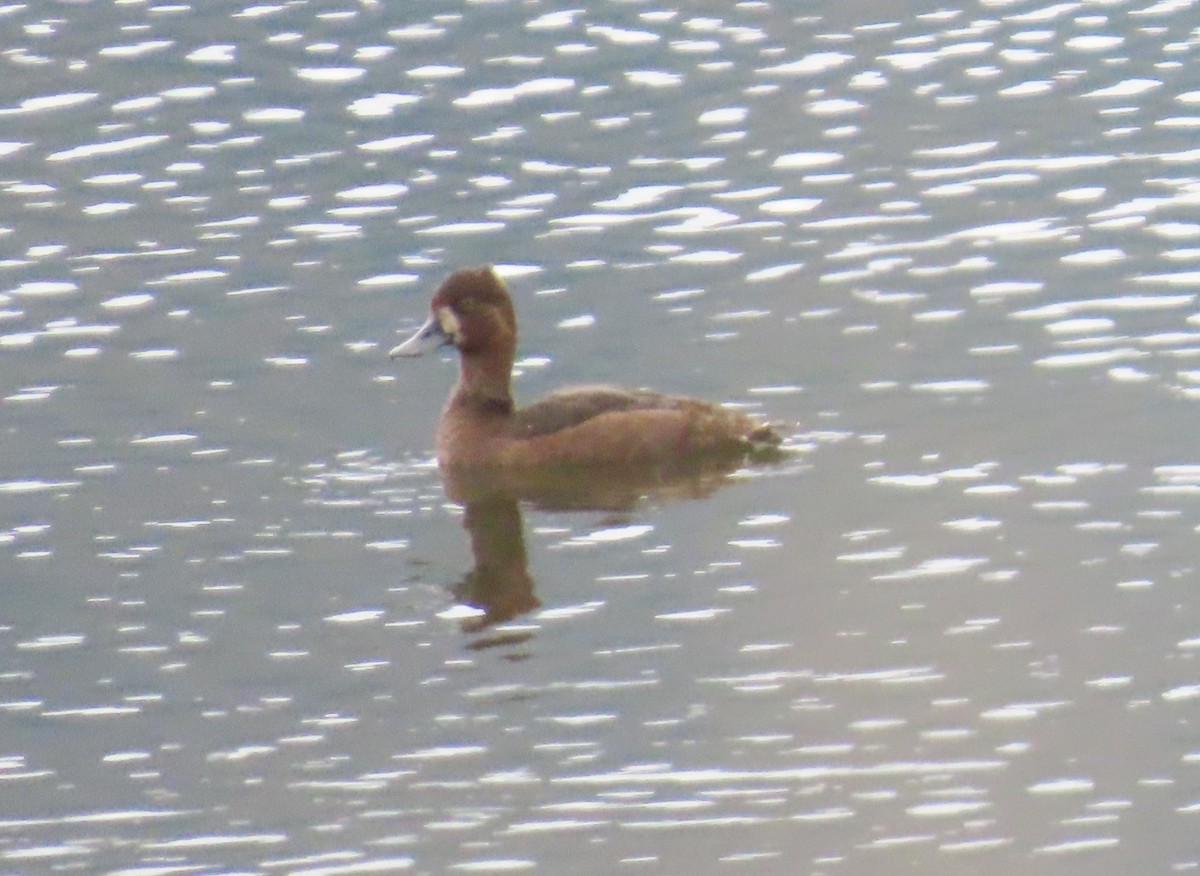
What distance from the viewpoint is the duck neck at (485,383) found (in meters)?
15.4

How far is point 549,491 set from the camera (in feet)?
48.5

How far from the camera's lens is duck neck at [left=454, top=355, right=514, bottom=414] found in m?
15.4

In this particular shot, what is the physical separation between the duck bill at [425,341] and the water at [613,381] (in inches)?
16.2

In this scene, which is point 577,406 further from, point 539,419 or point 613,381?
point 613,381

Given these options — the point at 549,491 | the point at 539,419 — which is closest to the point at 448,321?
the point at 539,419

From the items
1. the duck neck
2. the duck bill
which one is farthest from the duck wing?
the duck bill

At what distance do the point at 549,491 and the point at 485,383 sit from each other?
3.11 feet

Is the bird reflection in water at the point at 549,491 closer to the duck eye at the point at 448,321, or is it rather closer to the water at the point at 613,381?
the water at the point at 613,381

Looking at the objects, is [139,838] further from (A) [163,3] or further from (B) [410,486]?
(A) [163,3]

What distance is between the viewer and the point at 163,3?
82.0 ft

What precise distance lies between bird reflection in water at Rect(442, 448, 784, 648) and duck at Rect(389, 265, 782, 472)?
4 cm

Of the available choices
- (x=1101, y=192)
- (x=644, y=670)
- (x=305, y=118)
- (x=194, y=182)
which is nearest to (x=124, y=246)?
(x=194, y=182)

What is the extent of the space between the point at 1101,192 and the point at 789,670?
26.6 feet

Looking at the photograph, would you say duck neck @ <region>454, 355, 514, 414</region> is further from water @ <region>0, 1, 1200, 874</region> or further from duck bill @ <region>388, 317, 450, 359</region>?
water @ <region>0, 1, 1200, 874</region>
